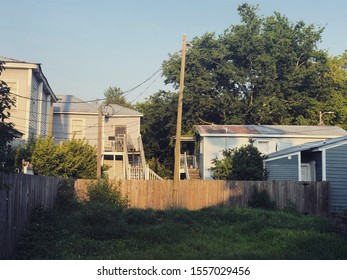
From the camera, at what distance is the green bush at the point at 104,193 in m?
21.2

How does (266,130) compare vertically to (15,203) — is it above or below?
above

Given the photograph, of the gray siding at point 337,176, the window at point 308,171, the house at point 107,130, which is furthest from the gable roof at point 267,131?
the gray siding at point 337,176

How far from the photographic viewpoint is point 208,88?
45750 millimetres

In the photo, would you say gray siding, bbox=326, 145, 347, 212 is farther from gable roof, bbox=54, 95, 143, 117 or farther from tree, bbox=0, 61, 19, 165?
gable roof, bbox=54, 95, 143, 117

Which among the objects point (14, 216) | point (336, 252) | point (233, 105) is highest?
point (233, 105)

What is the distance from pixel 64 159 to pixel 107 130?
38.2 ft

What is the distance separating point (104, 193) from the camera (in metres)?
21.3

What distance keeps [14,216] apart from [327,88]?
42.5 m

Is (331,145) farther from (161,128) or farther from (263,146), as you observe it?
(161,128)

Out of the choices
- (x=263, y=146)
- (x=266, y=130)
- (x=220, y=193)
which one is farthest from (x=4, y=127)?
(x=266, y=130)

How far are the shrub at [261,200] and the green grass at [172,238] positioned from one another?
4.95m

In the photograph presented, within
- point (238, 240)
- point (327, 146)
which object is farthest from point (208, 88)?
point (238, 240)
